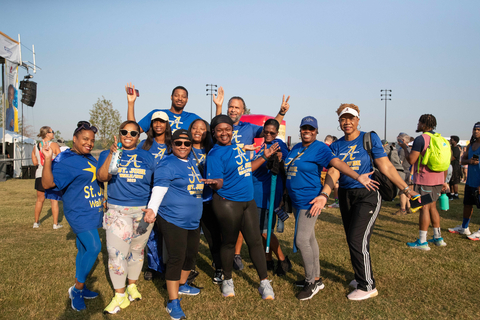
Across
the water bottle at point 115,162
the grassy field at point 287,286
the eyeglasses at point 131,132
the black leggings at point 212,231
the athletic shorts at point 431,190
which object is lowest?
the grassy field at point 287,286

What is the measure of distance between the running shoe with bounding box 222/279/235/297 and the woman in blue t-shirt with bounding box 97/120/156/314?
3.85 ft

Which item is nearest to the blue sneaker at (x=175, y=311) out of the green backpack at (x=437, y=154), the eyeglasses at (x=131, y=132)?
the eyeglasses at (x=131, y=132)

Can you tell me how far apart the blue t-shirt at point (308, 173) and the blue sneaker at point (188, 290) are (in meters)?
1.71

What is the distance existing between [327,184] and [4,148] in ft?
72.9

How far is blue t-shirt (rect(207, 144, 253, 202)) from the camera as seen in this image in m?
3.55

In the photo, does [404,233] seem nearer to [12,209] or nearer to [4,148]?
[12,209]

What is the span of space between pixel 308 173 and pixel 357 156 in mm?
642

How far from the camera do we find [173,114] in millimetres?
4582

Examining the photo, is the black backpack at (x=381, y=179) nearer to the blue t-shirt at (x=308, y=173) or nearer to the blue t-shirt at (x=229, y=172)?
the blue t-shirt at (x=308, y=173)

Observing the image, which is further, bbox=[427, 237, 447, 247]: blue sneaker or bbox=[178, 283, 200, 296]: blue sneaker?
bbox=[427, 237, 447, 247]: blue sneaker

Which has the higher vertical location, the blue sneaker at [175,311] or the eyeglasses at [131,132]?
the eyeglasses at [131,132]

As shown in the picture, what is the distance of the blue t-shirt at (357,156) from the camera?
3770 millimetres

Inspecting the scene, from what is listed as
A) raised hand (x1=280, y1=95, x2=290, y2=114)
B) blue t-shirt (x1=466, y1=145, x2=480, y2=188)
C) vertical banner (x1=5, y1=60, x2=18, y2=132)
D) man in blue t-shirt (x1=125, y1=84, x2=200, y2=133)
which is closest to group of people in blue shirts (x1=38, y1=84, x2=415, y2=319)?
man in blue t-shirt (x1=125, y1=84, x2=200, y2=133)

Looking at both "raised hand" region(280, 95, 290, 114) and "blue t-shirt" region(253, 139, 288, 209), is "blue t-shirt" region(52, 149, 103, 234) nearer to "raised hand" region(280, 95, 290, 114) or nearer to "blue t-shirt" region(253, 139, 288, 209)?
"blue t-shirt" region(253, 139, 288, 209)
